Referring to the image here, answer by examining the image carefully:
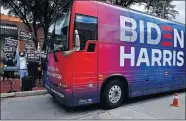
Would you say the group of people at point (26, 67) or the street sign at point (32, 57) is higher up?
the street sign at point (32, 57)

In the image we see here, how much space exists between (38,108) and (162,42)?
15.8ft

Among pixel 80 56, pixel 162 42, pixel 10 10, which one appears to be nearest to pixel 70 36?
pixel 80 56

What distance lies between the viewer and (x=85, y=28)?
6.37 meters

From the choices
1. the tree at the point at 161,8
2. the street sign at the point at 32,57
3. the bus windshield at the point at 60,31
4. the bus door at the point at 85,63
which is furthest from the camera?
the tree at the point at 161,8

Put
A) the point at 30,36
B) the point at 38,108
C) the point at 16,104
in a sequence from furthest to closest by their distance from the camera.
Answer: the point at 30,36
the point at 16,104
the point at 38,108

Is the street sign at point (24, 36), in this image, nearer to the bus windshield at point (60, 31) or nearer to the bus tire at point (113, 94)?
the bus windshield at point (60, 31)

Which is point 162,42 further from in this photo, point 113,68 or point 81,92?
point 81,92

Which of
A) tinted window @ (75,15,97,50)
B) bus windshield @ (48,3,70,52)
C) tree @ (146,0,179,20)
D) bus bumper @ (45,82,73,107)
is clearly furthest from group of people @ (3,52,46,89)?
tree @ (146,0,179,20)

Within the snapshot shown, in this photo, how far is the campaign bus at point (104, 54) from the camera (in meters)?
6.16

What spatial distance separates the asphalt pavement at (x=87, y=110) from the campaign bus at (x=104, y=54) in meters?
0.36

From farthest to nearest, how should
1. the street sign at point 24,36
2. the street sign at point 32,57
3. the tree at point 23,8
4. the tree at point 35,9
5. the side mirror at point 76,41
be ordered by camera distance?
the tree at point 23,8 < the tree at point 35,9 < the street sign at point 32,57 < the street sign at point 24,36 < the side mirror at point 76,41

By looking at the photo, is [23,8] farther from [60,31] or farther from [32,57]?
[60,31]

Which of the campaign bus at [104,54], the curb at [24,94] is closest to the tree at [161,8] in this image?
the campaign bus at [104,54]

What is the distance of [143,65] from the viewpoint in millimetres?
7754
